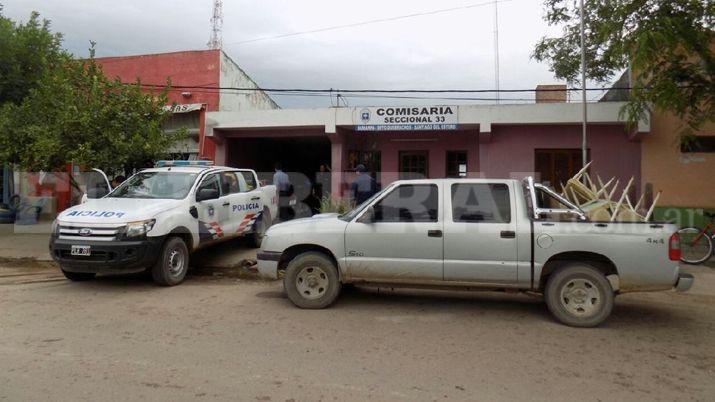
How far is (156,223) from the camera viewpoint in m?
6.91

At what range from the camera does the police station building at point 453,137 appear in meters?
12.9

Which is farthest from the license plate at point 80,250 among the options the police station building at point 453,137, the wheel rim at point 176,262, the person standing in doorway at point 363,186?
the police station building at point 453,137

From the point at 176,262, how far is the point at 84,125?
4.31 m

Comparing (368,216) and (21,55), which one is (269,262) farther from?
(21,55)

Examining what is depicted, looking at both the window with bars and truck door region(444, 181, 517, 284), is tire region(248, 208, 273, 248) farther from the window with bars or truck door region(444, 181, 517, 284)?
the window with bars

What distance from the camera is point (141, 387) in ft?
11.7

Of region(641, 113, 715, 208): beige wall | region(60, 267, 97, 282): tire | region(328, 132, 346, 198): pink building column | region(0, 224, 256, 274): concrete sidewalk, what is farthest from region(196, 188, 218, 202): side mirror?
region(641, 113, 715, 208): beige wall

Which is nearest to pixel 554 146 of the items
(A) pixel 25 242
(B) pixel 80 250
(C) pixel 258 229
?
(C) pixel 258 229

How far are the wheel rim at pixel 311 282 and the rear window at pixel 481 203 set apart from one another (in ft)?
5.86

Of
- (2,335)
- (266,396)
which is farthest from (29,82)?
(266,396)

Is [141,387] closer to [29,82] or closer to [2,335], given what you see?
[2,335]

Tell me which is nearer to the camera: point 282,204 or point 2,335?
point 2,335

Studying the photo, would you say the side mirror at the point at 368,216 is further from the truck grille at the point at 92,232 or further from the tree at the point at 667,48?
the tree at the point at 667,48

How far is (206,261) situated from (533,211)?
244 inches
